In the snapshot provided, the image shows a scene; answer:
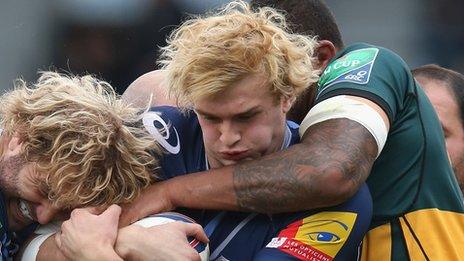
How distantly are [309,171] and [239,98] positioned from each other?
0.30 meters

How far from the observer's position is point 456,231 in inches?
138

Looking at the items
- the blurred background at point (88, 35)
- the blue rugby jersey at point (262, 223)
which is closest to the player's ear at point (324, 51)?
the blue rugby jersey at point (262, 223)

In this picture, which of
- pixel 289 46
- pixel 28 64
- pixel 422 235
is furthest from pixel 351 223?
pixel 28 64

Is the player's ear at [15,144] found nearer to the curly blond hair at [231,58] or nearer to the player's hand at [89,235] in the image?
the player's hand at [89,235]

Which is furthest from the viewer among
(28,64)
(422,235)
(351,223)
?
(28,64)

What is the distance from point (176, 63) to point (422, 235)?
0.96m

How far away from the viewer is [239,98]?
319 centimetres

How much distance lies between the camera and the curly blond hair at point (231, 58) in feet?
10.5

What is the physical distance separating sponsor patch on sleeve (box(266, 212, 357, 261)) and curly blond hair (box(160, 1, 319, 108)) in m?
0.41

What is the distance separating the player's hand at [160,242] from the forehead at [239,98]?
0.36 m

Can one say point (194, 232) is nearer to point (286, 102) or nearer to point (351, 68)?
point (286, 102)

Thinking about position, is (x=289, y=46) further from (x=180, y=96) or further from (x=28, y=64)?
(x=28, y=64)

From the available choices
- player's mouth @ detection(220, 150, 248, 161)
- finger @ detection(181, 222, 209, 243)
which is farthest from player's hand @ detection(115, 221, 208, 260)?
player's mouth @ detection(220, 150, 248, 161)

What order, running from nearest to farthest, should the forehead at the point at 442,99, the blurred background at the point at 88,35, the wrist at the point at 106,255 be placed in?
the wrist at the point at 106,255
the forehead at the point at 442,99
the blurred background at the point at 88,35
